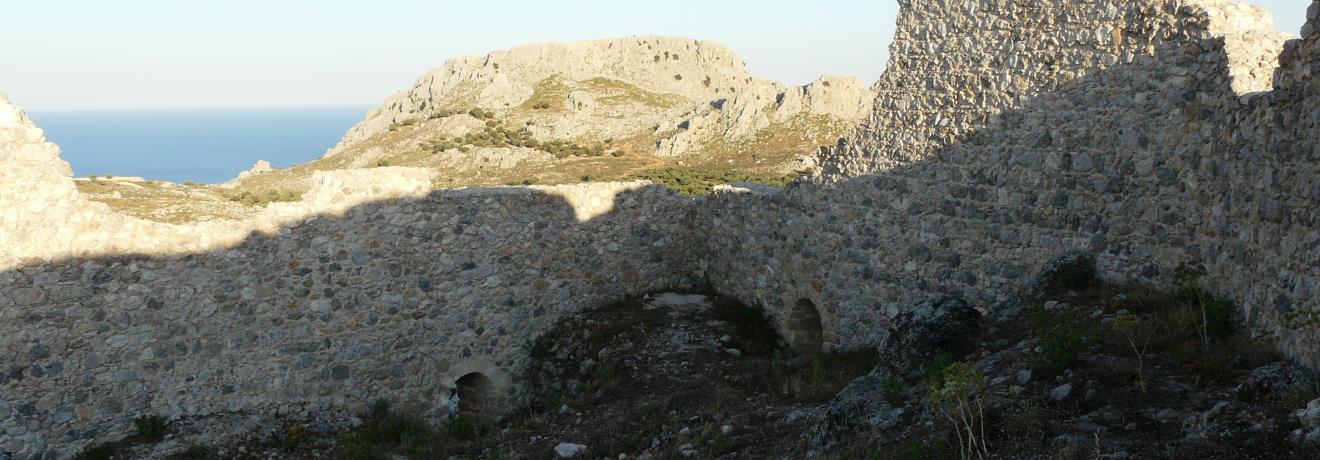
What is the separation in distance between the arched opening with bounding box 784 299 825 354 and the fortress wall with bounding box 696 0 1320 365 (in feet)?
0.77

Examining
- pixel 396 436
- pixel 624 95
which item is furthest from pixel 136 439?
pixel 624 95

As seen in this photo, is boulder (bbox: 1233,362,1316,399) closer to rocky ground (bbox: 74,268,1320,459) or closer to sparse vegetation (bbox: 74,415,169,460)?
rocky ground (bbox: 74,268,1320,459)

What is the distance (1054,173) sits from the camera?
843cm

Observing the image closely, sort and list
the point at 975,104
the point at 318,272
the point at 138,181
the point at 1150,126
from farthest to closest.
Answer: the point at 138,181 → the point at 318,272 → the point at 975,104 → the point at 1150,126

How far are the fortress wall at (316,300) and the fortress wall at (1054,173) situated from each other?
2.73 m

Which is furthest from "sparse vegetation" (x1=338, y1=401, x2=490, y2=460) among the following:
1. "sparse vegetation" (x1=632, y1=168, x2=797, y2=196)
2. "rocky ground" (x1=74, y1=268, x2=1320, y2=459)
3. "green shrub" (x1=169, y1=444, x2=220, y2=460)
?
"sparse vegetation" (x1=632, y1=168, x2=797, y2=196)

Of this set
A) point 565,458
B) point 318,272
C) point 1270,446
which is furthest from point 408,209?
point 1270,446

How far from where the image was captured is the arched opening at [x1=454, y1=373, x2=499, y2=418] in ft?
37.5

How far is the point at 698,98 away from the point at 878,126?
54.2m

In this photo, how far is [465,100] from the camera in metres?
57.8

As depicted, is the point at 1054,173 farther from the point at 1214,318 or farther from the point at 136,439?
the point at 136,439

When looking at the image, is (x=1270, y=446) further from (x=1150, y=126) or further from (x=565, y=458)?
(x=565, y=458)

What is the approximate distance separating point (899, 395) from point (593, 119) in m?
47.4

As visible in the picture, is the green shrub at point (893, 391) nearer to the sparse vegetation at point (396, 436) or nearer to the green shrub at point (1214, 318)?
the green shrub at point (1214, 318)
